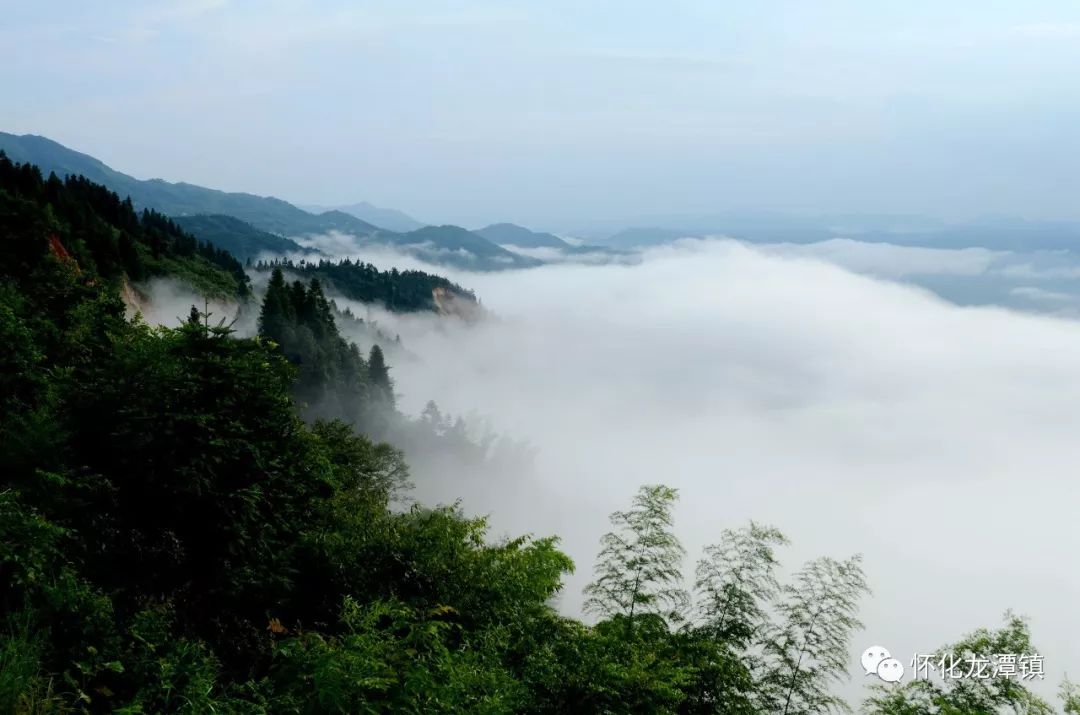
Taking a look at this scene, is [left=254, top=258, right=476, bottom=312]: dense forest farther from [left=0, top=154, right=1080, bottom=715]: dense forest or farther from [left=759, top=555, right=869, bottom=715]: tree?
[left=759, top=555, right=869, bottom=715]: tree

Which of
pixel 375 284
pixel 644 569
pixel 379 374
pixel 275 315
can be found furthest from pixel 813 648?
pixel 375 284

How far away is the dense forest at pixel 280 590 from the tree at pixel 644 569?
48 mm

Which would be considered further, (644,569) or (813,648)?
(644,569)

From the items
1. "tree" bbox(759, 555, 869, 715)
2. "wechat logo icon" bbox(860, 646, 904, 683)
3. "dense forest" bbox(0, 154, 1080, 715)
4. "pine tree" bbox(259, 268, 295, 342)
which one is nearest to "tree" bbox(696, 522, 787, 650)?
"dense forest" bbox(0, 154, 1080, 715)

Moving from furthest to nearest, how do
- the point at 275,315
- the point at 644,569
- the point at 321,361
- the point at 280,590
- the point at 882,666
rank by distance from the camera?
the point at 321,361
the point at 275,315
the point at 644,569
the point at 882,666
the point at 280,590

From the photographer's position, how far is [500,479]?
3061 inches

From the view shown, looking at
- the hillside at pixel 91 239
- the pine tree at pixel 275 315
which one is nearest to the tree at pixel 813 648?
the hillside at pixel 91 239

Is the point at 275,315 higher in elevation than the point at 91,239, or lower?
lower

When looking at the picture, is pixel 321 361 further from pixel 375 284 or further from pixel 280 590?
pixel 375 284

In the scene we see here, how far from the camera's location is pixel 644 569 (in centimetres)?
1292

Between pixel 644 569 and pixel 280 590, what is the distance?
21.4ft

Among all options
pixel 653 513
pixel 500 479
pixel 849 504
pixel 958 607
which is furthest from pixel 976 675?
pixel 849 504

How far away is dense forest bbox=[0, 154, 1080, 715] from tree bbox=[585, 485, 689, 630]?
48mm

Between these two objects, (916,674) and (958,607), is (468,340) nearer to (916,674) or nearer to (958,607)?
(958,607)
